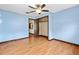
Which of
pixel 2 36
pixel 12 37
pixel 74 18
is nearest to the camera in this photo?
pixel 74 18

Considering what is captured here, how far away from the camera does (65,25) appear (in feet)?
15.5

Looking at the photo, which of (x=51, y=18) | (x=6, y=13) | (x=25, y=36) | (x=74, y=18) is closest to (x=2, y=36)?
(x=6, y=13)

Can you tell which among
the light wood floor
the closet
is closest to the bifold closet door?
the closet

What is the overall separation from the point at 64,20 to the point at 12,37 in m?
3.48

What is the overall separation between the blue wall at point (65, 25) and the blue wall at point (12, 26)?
2228mm

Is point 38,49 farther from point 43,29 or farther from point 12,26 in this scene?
point 43,29

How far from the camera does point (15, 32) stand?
5.69 metres

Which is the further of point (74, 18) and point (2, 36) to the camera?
point (2, 36)

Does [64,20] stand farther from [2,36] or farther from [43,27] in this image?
[2,36]

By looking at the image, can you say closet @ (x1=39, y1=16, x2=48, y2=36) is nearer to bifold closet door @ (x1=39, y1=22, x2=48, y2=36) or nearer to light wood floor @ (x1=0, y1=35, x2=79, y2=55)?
bifold closet door @ (x1=39, y1=22, x2=48, y2=36)

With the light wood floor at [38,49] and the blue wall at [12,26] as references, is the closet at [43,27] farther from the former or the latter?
the light wood floor at [38,49]

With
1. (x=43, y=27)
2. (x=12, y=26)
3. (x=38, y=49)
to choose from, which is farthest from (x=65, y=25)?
(x=12, y=26)

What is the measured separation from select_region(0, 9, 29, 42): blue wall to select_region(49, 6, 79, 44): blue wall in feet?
7.31

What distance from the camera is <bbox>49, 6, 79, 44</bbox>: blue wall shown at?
13.3ft
